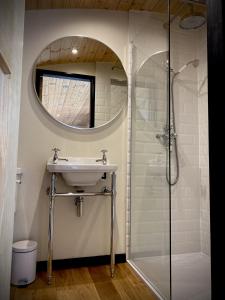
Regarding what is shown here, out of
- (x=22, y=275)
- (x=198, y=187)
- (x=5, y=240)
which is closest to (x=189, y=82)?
(x=198, y=187)

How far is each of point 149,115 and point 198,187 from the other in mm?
833

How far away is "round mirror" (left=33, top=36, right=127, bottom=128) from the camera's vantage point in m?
2.03

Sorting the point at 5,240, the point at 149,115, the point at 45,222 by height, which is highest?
the point at 149,115

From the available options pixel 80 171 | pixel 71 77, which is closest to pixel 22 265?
pixel 80 171

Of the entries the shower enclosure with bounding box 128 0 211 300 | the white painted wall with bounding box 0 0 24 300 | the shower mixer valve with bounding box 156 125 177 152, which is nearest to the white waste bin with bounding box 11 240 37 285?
the white painted wall with bounding box 0 0 24 300

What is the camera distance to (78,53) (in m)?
2.08

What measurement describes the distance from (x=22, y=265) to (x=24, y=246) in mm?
128

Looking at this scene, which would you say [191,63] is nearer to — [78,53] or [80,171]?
[78,53]

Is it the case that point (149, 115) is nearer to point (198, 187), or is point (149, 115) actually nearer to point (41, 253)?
point (198, 187)

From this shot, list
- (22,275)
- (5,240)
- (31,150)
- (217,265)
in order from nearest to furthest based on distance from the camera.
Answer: (217,265), (5,240), (22,275), (31,150)

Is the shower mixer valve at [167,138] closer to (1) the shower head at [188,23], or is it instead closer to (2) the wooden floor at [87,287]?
(1) the shower head at [188,23]

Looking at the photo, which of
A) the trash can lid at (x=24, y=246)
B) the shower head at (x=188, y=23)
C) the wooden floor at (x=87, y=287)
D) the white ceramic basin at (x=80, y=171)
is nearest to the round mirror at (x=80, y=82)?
the white ceramic basin at (x=80, y=171)

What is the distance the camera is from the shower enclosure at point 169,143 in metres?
1.82

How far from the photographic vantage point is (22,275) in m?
1.64
